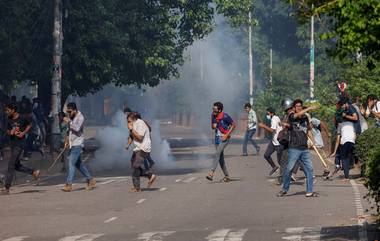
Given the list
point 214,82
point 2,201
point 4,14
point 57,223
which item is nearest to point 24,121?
point 2,201

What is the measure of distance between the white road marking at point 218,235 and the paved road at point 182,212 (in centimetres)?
1

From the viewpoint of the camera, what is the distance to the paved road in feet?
50.3

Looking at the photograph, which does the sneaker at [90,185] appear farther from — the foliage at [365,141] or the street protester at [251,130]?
the street protester at [251,130]

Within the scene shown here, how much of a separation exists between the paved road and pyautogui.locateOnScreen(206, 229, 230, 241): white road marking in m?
0.01

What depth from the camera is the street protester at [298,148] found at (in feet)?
70.1

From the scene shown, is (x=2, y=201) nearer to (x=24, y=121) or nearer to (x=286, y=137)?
(x=24, y=121)

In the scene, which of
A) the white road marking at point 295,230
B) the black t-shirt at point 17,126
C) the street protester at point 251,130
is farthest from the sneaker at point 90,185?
the street protester at point 251,130

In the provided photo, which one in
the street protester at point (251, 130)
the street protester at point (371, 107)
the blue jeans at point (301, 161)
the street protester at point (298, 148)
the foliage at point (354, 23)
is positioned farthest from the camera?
the street protester at point (251, 130)

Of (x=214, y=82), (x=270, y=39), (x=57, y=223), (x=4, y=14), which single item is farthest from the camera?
(x=214, y=82)

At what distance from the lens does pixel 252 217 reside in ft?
57.5

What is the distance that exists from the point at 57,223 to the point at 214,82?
304 feet

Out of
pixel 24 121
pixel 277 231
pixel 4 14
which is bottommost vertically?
pixel 277 231

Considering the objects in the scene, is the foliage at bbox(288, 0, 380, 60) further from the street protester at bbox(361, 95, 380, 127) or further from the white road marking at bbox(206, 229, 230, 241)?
the street protester at bbox(361, 95, 380, 127)

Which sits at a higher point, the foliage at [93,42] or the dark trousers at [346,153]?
the foliage at [93,42]
